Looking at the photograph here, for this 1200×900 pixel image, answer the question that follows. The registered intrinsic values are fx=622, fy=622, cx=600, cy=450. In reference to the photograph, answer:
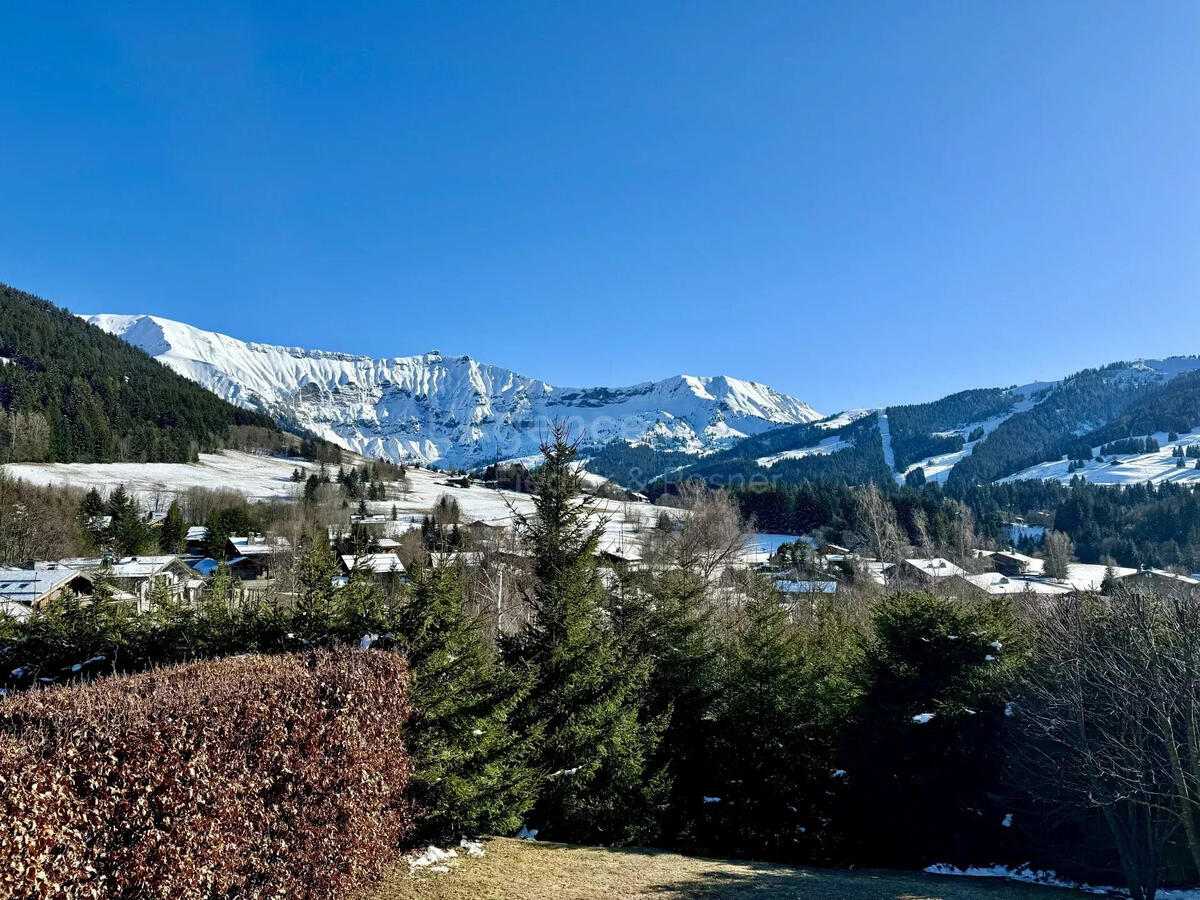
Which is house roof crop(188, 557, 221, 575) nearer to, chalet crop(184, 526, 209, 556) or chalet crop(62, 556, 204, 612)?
chalet crop(184, 526, 209, 556)

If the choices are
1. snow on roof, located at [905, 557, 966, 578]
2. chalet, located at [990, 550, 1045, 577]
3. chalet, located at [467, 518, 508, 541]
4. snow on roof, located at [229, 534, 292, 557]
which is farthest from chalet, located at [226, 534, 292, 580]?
chalet, located at [990, 550, 1045, 577]

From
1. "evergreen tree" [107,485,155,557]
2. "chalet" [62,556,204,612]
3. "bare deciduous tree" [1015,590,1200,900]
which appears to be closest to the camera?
"bare deciduous tree" [1015,590,1200,900]

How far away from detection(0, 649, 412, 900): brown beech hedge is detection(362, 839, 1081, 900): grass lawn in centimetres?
114

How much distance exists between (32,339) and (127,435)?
54.5 meters

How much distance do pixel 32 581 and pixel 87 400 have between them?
408 ft

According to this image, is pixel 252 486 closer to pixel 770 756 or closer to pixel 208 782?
pixel 770 756

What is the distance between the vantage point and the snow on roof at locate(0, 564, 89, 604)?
3034cm

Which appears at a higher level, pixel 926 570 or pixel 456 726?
pixel 456 726

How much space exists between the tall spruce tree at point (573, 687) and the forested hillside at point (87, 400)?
398ft

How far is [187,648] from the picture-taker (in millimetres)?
11227

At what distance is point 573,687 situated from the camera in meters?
13.8

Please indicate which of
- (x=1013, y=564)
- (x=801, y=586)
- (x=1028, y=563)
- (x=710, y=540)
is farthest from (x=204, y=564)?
(x=1028, y=563)

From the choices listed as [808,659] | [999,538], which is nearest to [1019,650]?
[808,659]

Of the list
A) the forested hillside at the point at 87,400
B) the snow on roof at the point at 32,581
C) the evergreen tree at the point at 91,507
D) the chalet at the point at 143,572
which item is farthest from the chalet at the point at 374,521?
the forested hillside at the point at 87,400
